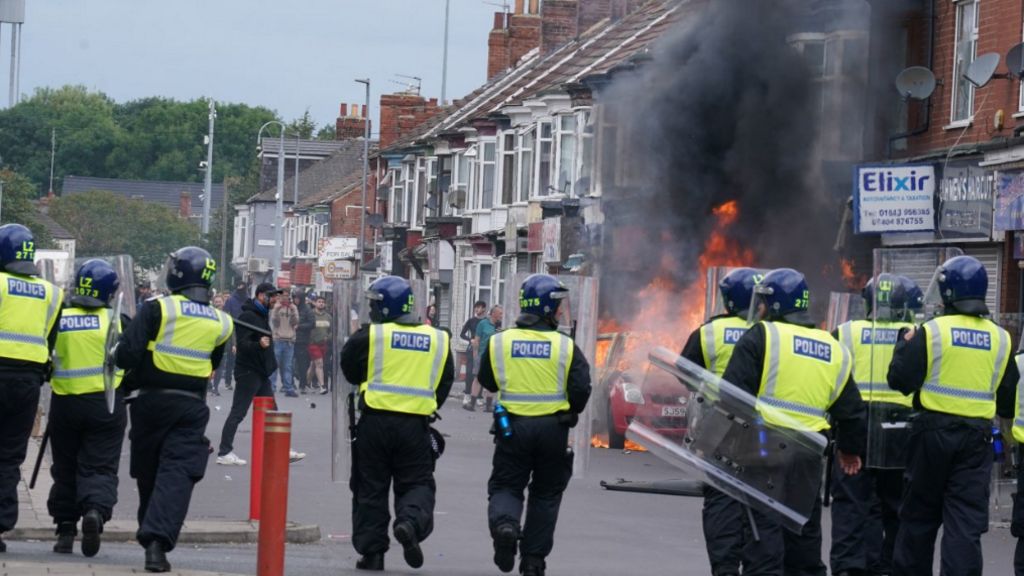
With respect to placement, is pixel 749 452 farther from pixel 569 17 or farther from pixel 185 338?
pixel 569 17

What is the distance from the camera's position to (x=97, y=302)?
34.0ft

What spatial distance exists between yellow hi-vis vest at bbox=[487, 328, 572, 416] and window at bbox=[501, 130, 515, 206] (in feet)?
118

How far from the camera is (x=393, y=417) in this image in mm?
10188

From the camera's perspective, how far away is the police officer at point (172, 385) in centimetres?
945

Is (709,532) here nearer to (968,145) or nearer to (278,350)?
(968,145)

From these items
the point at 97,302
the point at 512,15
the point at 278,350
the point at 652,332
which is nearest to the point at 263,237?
the point at 512,15

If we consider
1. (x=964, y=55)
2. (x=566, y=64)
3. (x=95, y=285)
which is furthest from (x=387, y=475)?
(x=566, y=64)

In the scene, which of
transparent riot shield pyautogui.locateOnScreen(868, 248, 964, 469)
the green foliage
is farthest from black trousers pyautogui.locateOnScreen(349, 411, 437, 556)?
the green foliage

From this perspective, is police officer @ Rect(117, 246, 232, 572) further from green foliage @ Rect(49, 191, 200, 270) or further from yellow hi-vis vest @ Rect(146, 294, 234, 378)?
green foliage @ Rect(49, 191, 200, 270)

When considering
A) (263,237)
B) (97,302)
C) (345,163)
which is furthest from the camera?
(263,237)

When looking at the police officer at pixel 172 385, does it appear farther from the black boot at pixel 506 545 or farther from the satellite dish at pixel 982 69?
the satellite dish at pixel 982 69

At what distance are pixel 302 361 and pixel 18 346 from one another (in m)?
23.0

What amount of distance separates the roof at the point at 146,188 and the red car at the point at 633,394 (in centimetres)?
9291

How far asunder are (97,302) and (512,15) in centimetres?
4559
